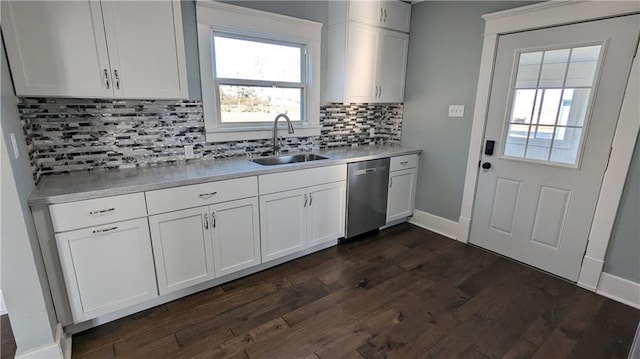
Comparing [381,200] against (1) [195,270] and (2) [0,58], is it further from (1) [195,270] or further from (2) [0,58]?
(2) [0,58]

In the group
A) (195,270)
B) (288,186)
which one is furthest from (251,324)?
(288,186)

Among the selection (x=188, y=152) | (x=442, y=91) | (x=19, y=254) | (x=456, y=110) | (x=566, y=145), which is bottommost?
(x=19, y=254)

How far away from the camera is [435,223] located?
11.2 ft

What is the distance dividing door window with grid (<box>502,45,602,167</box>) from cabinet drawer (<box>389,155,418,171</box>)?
3.04 feet

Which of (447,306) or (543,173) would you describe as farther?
(543,173)

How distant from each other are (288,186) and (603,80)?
2389 millimetres

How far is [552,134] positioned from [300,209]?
6.92 ft

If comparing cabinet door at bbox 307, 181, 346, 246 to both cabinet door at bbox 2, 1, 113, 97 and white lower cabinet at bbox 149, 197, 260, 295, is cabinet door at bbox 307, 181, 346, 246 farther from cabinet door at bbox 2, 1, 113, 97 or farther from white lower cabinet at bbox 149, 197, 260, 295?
cabinet door at bbox 2, 1, 113, 97

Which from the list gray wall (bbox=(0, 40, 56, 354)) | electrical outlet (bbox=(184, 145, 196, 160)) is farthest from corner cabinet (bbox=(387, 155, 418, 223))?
gray wall (bbox=(0, 40, 56, 354))

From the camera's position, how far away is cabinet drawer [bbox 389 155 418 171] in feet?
10.5

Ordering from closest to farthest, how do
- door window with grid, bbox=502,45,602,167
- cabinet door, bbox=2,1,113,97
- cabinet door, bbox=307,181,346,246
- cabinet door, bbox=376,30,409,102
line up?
cabinet door, bbox=2,1,113,97 → door window with grid, bbox=502,45,602,167 → cabinet door, bbox=307,181,346,246 → cabinet door, bbox=376,30,409,102

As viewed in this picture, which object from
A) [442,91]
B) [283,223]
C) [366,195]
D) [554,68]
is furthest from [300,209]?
[554,68]

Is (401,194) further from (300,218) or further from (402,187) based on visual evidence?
(300,218)

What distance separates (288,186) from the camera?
2492mm
